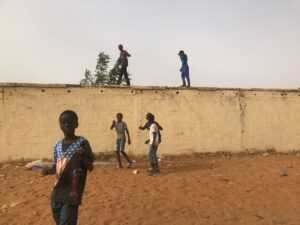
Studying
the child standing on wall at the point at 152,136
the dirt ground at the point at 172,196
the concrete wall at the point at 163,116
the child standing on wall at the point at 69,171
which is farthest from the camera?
the concrete wall at the point at 163,116

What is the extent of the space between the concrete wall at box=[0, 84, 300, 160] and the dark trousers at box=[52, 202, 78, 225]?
899cm

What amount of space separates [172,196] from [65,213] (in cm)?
477

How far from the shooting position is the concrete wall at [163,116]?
42.7 ft

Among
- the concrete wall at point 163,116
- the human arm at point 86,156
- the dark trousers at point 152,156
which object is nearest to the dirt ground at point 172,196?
the dark trousers at point 152,156

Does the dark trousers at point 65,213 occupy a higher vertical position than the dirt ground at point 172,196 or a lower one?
higher

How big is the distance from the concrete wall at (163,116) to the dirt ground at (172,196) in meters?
1.26

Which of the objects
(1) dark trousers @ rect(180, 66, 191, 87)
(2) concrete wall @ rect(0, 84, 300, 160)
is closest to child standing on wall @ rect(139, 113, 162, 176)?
(2) concrete wall @ rect(0, 84, 300, 160)

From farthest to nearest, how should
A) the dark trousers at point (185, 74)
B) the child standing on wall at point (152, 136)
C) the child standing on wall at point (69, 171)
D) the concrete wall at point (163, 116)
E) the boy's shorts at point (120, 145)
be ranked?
1. the dark trousers at point (185, 74)
2. the concrete wall at point (163, 116)
3. the boy's shorts at point (120, 145)
4. the child standing on wall at point (152, 136)
5. the child standing on wall at point (69, 171)

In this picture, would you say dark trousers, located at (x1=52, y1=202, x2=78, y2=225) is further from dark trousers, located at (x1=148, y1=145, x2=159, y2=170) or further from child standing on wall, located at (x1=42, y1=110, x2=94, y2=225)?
dark trousers, located at (x1=148, y1=145, x2=159, y2=170)

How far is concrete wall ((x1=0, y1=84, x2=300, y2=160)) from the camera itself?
1302 cm

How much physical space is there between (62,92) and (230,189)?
5759 mm

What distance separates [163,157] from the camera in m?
14.2

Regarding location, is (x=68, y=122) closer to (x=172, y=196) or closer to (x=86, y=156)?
(x=86, y=156)

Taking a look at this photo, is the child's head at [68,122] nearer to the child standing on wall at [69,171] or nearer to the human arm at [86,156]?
the child standing on wall at [69,171]
